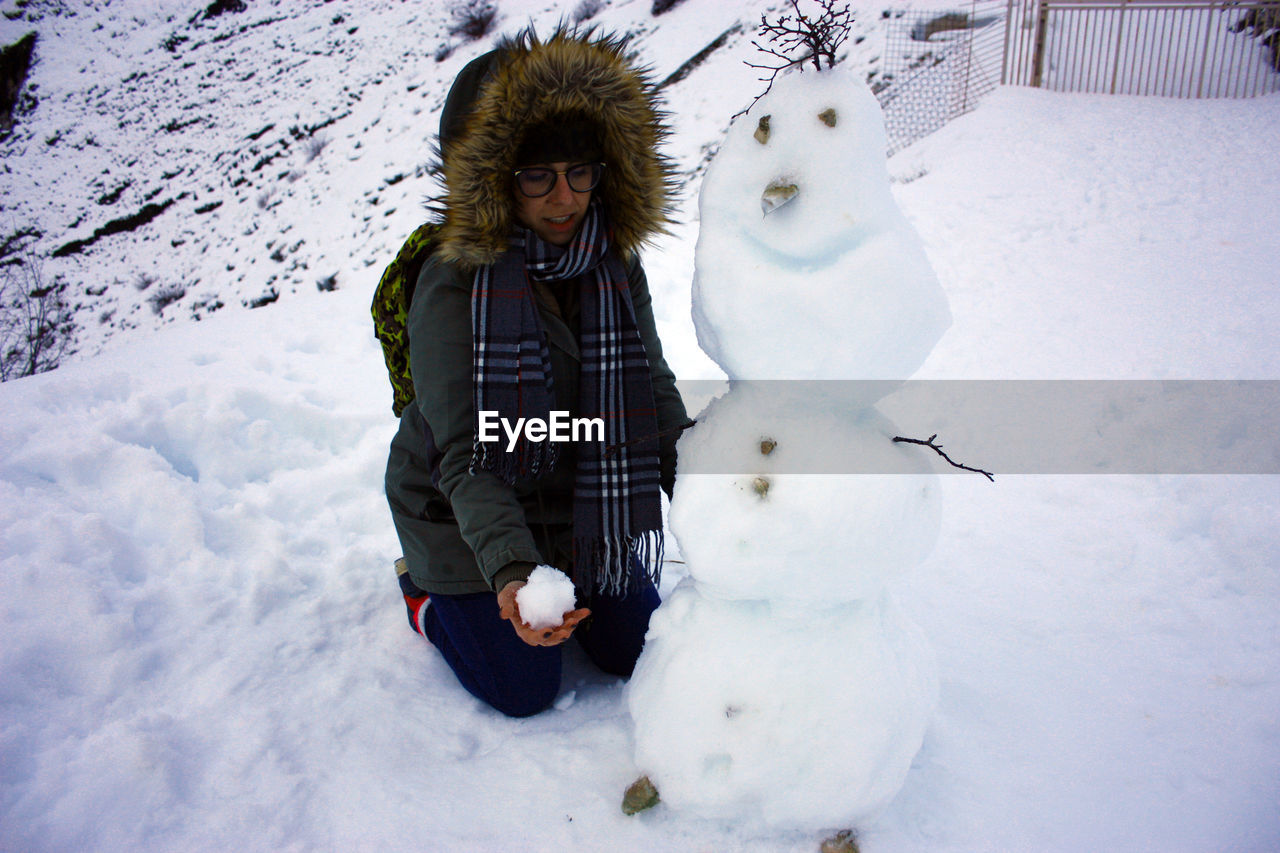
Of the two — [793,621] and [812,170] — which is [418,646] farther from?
[812,170]

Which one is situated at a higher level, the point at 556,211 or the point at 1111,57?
the point at 556,211

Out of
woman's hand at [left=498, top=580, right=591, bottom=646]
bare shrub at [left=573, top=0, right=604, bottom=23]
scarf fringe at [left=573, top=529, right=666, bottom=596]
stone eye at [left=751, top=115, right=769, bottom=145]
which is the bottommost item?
scarf fringe at [left=573, top=529, right=666, bottom=596]

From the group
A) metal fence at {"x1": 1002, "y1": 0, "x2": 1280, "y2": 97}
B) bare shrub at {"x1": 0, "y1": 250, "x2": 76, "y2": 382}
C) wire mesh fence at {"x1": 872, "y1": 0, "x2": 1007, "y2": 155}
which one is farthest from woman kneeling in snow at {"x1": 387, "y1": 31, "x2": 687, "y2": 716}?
metal fence at {"x1": 1002, "y1": 0, "x2": 1280, "y2": 97}

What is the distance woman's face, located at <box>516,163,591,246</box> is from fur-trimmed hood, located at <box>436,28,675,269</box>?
43 millimetres

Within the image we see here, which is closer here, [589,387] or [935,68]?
[589,387]

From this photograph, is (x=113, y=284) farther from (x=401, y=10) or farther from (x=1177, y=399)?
(x=1177, y=399)

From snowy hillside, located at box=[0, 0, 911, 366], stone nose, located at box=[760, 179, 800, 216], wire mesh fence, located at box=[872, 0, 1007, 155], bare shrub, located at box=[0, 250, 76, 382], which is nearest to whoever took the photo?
stone nose, located at box=[760, 179, 800, 216]

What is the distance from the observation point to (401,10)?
54.6 feet

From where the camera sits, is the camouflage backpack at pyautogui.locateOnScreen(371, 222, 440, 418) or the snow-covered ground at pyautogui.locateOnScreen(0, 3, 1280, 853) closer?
the snow-covered ground at pyautogui.locateOnScreen(0, 3, 1280, 853)

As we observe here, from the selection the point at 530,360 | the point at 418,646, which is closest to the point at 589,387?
the point at 530,360

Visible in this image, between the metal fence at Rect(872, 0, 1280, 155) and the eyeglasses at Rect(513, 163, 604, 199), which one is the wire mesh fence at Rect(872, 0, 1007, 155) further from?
the eyeglasses at Rect(513, 163, 604, 199)

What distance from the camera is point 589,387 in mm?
1479

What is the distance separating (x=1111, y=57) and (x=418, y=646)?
9.21m

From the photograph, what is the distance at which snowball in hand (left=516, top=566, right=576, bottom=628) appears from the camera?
1.14 meters
